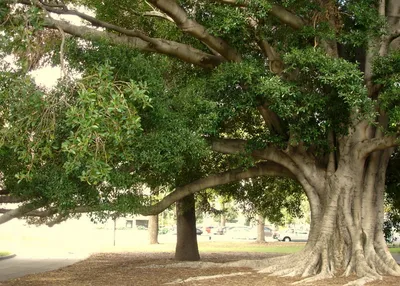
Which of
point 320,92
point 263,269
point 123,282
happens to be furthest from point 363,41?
point 123,282

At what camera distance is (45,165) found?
1176 centimetres

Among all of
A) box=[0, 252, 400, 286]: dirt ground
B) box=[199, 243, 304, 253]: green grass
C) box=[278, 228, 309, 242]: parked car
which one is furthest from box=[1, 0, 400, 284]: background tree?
box=[278, 228, 309, 242]: parked car

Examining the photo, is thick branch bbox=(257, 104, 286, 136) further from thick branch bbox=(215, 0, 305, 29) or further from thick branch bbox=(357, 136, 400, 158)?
thick branch bbox=(215, 0, 305, 29)

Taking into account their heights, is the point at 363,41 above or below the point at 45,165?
above

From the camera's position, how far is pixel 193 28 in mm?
13789

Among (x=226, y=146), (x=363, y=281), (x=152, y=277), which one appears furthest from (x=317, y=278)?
(x=152, y=277)

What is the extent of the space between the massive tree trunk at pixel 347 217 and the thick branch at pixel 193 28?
3283 mm

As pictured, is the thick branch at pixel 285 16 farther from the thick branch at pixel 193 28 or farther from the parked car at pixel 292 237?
the parked car at pixel 292 237

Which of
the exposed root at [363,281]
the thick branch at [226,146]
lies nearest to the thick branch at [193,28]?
the thick branch at [226,146]

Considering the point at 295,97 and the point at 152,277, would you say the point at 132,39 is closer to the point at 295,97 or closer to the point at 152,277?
the point at 295,97

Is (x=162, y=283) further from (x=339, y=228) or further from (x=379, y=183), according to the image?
(x=379, y=183)

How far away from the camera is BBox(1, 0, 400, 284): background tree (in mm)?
12859

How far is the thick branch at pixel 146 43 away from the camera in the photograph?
1357 cm

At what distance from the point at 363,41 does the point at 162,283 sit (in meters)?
7.60
